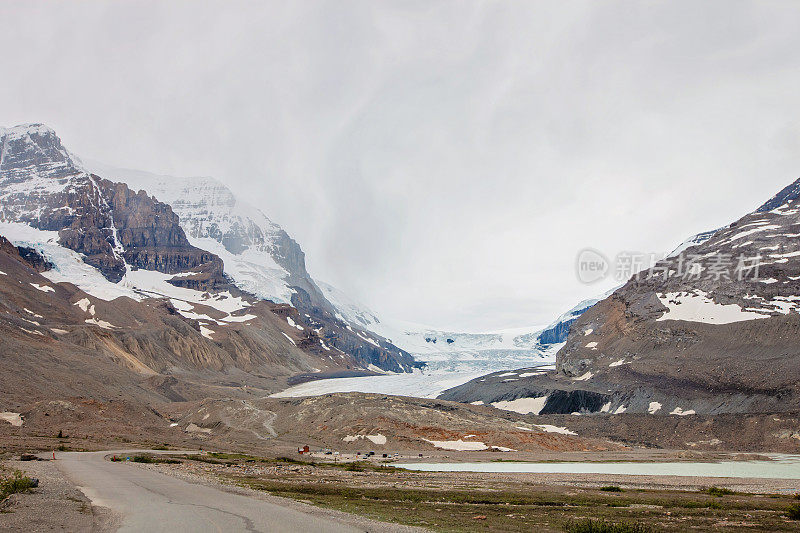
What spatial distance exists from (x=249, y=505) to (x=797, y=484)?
46220 mm

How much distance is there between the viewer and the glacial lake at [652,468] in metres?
61.2

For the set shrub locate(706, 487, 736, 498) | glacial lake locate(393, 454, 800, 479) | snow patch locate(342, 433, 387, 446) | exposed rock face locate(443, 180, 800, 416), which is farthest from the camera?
exposed rock face locate(443, 180, 800, 416)

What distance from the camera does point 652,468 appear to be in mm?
67250

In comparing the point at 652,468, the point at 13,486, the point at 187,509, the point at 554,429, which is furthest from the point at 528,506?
the point at 554,429

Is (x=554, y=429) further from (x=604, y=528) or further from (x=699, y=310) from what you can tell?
(x=604, y=528)

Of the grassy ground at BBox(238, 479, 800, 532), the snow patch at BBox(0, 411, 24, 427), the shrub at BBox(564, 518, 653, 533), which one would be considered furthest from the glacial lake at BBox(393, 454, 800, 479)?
the snow patch at BBox(0, 411, 24, 427)

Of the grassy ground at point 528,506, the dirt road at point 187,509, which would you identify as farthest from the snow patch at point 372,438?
the dirt road at point 187,509

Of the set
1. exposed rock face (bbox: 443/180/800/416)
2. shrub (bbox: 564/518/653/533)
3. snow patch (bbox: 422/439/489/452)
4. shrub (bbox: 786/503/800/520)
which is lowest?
snow patch (bbox: 422/439/489/452)

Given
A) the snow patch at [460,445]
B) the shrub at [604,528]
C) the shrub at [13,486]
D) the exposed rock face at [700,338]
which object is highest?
the exposed rock face at [700,338]

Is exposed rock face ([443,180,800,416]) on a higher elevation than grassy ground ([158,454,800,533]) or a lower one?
higher

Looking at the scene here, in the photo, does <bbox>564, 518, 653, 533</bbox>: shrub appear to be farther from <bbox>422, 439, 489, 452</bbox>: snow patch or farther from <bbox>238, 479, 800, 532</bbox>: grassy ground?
<bbox>422, 439, 489, 452</bbox>: snow patch

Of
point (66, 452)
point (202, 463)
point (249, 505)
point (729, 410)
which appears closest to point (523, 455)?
point (729, 410)

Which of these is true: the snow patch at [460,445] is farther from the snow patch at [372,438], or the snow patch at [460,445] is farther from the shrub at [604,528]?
the shrub at [604,528]

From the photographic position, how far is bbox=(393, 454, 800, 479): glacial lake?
61219mm
